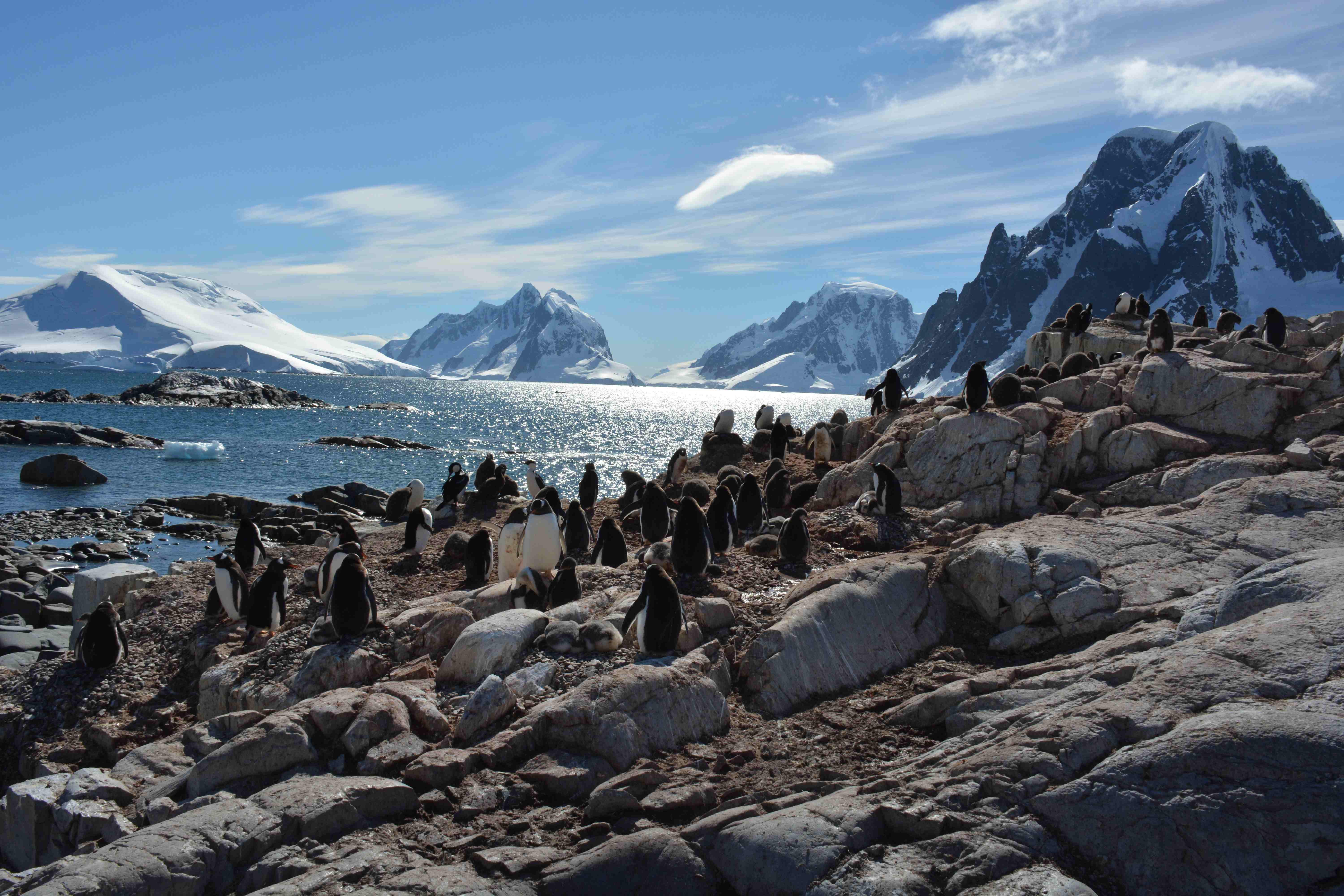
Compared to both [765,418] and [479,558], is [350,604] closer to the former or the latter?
[479,558]

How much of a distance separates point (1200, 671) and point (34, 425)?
69.6 m

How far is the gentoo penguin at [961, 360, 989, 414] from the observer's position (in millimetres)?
15891

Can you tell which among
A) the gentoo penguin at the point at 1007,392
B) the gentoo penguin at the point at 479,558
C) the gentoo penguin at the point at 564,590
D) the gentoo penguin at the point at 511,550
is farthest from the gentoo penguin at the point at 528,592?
the gentoo penguin at the point at 1007,392

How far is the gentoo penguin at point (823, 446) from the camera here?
21531mm

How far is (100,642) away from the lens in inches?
442

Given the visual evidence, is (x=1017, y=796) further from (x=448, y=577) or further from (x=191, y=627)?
(x=191, y=627)

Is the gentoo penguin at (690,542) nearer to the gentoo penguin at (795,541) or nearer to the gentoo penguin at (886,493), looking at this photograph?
the gentoo penguin at (795,541)

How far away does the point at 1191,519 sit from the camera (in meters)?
10.4

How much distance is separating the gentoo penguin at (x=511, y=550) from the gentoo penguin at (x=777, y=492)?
227 inches

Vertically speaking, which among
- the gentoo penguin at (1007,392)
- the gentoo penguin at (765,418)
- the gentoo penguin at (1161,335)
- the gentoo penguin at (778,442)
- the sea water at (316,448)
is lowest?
the sea water at (316,448)

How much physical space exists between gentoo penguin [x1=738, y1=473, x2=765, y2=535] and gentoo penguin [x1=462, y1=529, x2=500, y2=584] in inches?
176

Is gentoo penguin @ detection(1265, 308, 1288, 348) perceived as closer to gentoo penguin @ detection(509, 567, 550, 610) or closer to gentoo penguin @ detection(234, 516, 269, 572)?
gentoo penguin @ detection(509, 567, 550, 610)

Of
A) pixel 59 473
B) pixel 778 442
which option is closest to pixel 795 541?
pixel 778 442

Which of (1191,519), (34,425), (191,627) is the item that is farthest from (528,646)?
(34,425)
